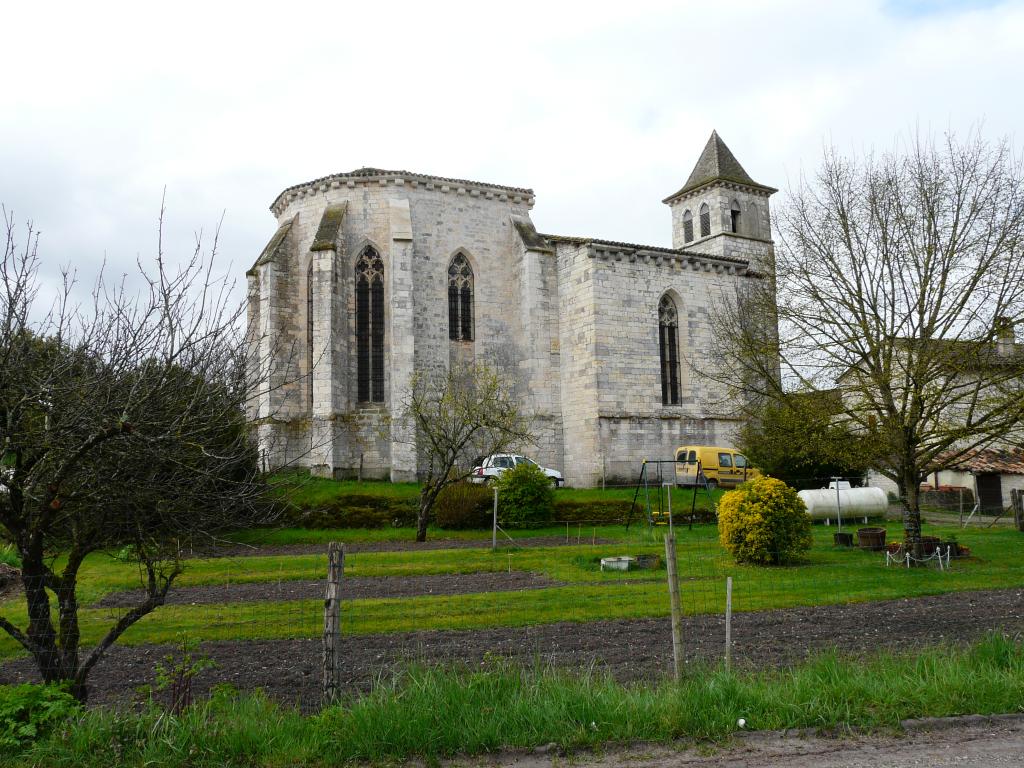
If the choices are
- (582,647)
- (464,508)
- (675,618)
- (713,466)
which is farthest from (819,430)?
(713,466)

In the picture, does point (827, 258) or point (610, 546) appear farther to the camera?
point (610, 546)

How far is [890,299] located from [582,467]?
1356 cm

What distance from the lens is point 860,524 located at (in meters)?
23.5

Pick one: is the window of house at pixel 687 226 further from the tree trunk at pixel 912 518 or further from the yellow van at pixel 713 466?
the tree trunk at pixel 912 518

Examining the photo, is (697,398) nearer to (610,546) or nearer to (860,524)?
(860,524)

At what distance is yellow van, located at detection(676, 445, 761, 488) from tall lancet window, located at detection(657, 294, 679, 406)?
2.48 metres

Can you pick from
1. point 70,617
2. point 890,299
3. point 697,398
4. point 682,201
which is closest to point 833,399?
point 890,299

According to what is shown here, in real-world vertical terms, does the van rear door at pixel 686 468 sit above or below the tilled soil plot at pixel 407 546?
above

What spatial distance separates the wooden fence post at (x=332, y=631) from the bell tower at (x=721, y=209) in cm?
3021

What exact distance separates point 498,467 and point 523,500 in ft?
13.2

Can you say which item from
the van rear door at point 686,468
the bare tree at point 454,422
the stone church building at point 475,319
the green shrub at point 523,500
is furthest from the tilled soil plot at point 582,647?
the stone church building at point 475,319

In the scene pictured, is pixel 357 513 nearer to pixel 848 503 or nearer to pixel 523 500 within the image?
pixel 523 500

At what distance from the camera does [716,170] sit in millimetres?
35500

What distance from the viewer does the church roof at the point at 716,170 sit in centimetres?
3519
